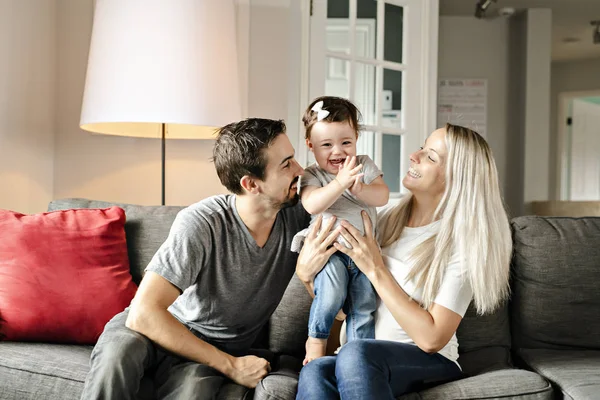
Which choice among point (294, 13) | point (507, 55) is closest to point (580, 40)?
→ point (507, 55)

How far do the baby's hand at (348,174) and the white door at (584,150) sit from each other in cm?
660

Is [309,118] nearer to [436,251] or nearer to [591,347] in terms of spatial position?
[436,251]

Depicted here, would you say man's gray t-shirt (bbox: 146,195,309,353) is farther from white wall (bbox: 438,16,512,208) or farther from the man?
white wall (bbox: 438,16,512,208)

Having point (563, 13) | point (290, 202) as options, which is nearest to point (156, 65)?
point (290, 202)

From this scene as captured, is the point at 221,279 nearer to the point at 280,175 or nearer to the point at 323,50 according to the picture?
the point at 280,175

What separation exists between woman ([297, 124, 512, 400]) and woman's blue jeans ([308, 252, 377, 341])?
4 centimetres

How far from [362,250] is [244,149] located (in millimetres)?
432

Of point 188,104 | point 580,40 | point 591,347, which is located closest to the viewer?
point 591,347

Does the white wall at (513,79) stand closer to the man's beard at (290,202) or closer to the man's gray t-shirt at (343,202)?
the man's gray t-shirt at (343,202)

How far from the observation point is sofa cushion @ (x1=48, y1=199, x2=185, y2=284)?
2.32 metres

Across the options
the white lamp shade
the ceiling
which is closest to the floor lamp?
the white lamp shade

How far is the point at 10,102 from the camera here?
292 centimetres

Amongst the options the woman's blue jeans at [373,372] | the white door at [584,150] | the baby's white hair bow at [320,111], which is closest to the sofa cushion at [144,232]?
the baby's white hair bow at [320,111]

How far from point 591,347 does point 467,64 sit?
4411 millimetres
